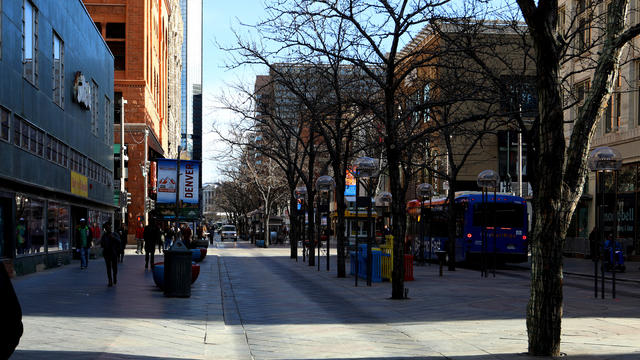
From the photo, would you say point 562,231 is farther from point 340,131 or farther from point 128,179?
point 128,179

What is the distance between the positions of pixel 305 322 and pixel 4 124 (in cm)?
1430

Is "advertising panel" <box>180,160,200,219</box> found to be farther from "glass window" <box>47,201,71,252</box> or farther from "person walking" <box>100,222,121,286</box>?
"person walking" <box>100,222,121,286</box>

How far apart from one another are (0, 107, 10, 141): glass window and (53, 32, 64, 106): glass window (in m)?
7.51

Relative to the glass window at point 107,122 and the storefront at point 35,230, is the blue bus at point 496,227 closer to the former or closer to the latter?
the storefront at point 35,230

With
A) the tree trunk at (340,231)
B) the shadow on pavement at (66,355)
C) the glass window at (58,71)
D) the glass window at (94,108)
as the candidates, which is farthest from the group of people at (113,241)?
the shadow on pavement at (66,355)

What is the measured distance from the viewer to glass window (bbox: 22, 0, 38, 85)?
86.1ft

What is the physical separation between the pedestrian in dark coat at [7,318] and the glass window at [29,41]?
24202mm

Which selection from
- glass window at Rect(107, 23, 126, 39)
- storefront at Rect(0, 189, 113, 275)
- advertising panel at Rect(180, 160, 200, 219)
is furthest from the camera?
glass window at Rect(107, 23, 126, 39)

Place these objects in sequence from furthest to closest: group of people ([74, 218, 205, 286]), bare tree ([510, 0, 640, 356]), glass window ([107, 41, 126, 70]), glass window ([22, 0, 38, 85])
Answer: glass window ([107, 41, 126, 70]) → glass window ([22, 0, 38, 85]) → group of people ([74, 218, 205, 286]) → bare tree ([510, 0, 640, 356])

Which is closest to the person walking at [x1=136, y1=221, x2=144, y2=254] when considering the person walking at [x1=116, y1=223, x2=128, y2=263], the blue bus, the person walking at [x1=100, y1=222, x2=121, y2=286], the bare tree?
the person walking at [x1=116, y1=223, x2=128, y2=263]

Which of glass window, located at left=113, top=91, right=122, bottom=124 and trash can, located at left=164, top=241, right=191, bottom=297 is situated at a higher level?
glass window, located at left=113, top=91, right=122, bottom=124

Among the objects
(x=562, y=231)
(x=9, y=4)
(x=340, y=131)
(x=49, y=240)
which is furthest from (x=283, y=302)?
(x=49, y=240)

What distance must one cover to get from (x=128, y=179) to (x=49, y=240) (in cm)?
3413

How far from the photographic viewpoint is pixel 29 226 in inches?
1077
